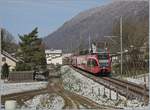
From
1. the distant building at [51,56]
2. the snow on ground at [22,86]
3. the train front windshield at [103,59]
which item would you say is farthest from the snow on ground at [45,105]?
the distant building at [51,56]

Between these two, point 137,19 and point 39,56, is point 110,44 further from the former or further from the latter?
point 39,56

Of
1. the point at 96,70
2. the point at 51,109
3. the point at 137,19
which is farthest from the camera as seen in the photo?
the point at 137,19

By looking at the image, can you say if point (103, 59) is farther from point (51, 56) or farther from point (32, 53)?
point (51, 56)

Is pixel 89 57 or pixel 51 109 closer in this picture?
pixel 51 109

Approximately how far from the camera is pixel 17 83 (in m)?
16.5

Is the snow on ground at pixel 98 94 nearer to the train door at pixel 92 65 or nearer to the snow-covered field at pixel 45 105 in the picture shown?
the snow-covered field at pixel 45 105

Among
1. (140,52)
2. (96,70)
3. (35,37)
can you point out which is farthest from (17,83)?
(140,52)

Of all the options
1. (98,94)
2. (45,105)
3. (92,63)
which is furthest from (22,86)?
(45,105)

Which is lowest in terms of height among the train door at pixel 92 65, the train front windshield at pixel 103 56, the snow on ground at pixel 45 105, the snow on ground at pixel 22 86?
the snow on ground at pixel 22 86

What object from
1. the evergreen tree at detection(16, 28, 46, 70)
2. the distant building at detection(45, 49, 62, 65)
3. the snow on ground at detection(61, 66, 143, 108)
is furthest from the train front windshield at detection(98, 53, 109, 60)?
the distant building at detection(45, 49, 62, 65)

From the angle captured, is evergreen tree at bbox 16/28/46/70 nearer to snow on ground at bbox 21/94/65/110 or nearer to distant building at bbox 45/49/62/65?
snow on ground at bbox 21/94/65/110

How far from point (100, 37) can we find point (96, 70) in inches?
266

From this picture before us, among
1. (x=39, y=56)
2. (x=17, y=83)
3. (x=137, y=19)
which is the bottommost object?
(x=17, y=83)

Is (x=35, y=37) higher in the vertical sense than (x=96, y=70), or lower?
higher
